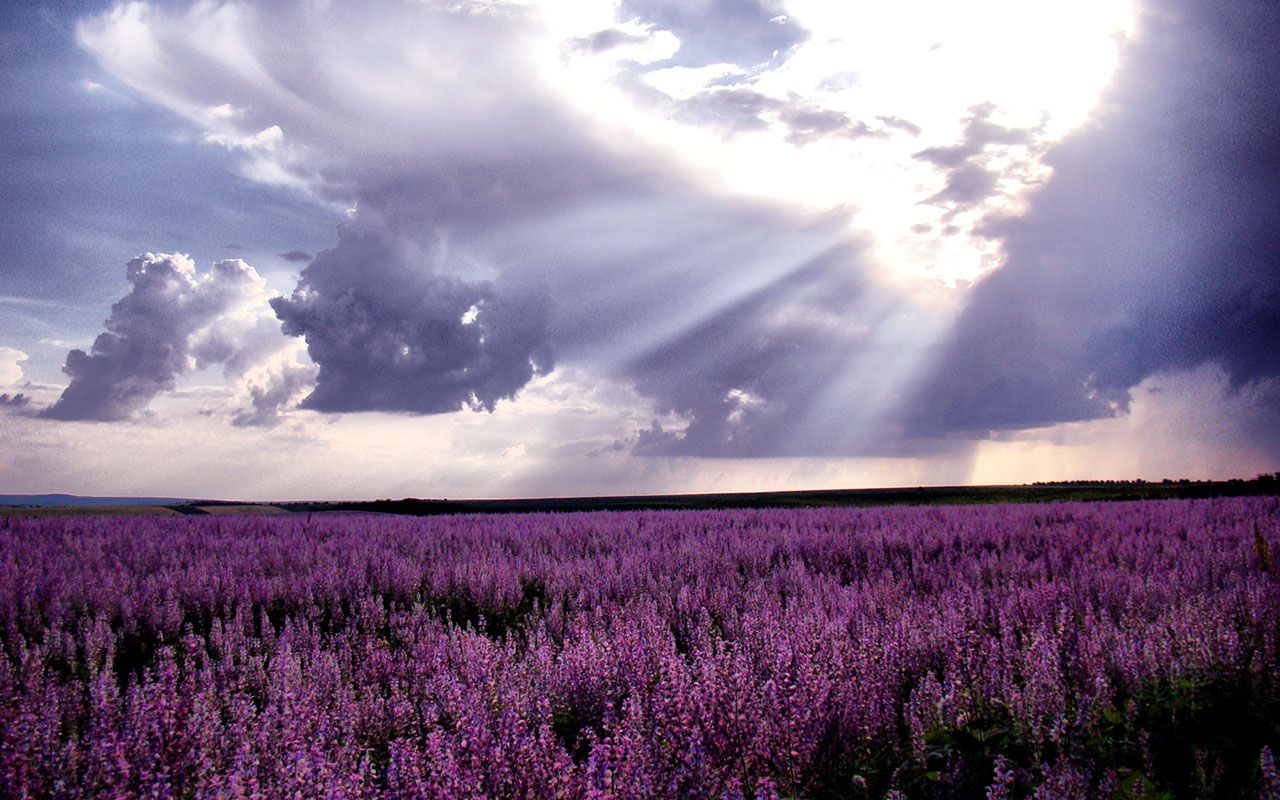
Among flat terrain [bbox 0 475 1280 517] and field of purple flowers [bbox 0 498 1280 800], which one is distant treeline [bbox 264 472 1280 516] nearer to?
flat terrain [bbox 0 475 1280 517]

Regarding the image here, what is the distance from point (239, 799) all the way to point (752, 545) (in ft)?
28.9

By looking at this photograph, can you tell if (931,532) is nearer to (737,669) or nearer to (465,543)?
(465,543)

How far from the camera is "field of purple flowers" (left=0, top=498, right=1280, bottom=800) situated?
8.23ft

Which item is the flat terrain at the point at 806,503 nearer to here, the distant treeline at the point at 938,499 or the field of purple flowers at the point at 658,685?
the distant treeline at the point at 938,499

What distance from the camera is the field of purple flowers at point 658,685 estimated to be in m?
2.51

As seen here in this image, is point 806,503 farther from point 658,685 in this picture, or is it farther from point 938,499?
point 658,685

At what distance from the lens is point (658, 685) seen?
3.17m

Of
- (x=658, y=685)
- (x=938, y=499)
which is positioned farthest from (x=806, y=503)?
(x=658, y=685)

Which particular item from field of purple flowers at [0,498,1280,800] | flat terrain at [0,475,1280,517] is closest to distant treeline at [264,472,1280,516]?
flat terrain at [0,475,1280,517]

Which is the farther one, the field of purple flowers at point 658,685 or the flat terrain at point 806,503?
the flat terrain at point 806,503

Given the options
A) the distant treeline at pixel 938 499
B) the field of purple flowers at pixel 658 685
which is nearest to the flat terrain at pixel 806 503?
the distant treeline at pixel 938 499

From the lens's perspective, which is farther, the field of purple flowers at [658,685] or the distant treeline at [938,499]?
the distant treeline at [938,499]

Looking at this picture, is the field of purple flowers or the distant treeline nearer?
the field of purple flowers

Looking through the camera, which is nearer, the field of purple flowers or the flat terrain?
the field of purple flowers
